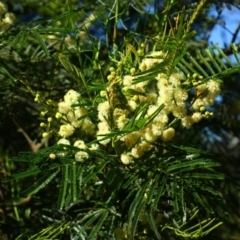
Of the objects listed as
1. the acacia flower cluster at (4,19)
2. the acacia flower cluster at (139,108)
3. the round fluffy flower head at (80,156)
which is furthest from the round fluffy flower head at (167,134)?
the acacia flower cluster at (4,19)

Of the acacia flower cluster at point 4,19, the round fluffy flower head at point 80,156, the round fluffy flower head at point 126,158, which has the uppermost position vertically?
the acacia flower cluster at point 4,19

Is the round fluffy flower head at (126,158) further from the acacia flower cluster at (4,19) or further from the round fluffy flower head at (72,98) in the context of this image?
the acacia flower cluster at (4,19)

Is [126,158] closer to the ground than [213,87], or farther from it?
closer to the ground

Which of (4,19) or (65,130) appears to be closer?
(65,130)

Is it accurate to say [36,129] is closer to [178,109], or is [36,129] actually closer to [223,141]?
[178,109]

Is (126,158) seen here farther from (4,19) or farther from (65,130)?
(4,19)

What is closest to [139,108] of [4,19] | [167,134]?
[167,134]

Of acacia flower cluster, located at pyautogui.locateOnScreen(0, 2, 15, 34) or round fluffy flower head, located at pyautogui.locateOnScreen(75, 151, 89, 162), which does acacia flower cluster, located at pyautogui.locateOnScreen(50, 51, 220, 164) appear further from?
acacia flower cluster, located at pyautogui.locateOnScreen(0, 2, 15, 34)

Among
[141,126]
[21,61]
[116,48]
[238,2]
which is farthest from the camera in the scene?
[238,2]

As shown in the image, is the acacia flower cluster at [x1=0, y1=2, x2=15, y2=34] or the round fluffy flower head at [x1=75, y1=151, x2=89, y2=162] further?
the acacia flower cluster at [x1=0, y1=2, x2=15, y2=34]

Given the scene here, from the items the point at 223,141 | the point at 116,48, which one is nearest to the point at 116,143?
the point at 116,48

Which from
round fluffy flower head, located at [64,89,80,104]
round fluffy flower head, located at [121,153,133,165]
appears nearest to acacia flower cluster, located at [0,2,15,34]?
round fluffy flower head, located at [64,89,80,104]
